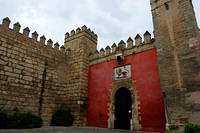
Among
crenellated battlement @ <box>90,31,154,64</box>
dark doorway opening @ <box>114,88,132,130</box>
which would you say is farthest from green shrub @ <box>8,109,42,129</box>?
crenellated battlement @ <box>90,31,154,64</box>

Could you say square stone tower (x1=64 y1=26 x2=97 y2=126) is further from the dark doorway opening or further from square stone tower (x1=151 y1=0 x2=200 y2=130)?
square stone tower (x1=151 y1=0 x2=200 y2=130)

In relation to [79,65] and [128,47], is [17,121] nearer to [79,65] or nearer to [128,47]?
[79,65]

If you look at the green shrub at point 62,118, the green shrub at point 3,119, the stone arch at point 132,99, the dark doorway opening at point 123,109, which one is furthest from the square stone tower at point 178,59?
the green shrub at point 3,119

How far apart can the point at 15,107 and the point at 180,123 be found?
729 centimetres

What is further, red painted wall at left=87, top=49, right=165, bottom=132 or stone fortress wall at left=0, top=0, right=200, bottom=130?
red painted wall at left=87, top=49, right=165, bottom=132

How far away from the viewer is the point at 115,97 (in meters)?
8.41

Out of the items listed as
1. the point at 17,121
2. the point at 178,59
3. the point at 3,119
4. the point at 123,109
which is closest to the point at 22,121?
the point at 17,121

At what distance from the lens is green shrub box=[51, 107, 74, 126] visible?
27.9 ft

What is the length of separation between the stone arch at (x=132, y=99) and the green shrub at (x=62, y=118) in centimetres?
233

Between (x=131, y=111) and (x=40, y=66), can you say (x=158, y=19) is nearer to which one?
(x=131, y=111)

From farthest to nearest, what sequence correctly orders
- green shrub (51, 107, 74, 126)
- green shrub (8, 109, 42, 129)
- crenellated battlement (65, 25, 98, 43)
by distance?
crenellated battlement (65, 25, 98, 43) < green shrub (51, 107, 74, 126) < green shrub (8, 109, 42, 129)

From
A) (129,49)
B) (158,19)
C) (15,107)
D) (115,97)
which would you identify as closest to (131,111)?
(115,97)

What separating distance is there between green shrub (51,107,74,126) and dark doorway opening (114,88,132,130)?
267cm

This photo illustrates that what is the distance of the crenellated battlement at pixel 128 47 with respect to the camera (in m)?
8.10
